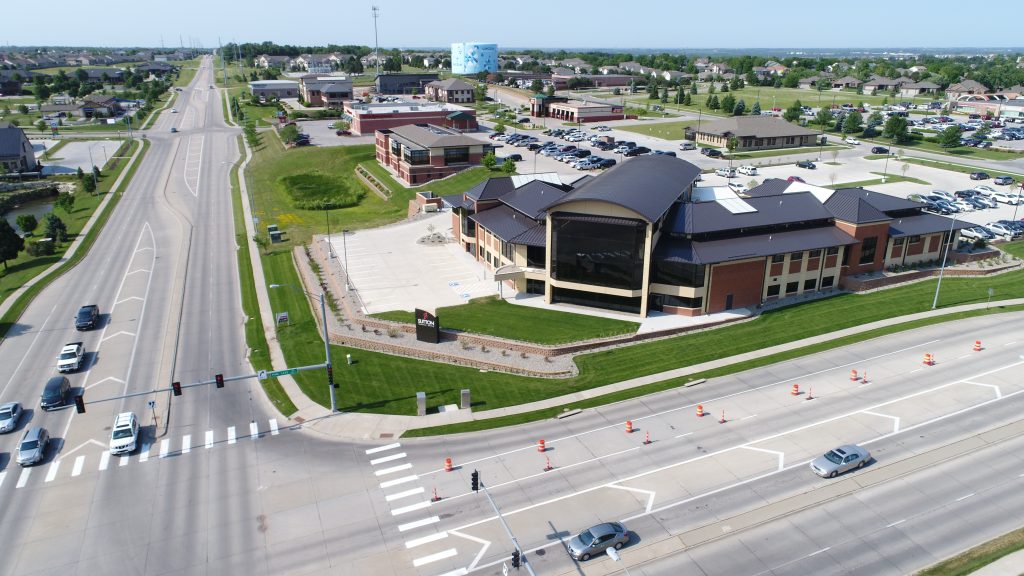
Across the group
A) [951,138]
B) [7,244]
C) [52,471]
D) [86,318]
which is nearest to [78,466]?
[52,471]

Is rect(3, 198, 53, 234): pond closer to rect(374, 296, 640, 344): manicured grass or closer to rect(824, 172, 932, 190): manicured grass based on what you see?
rect(374, 296, 640, 344): manicured grass

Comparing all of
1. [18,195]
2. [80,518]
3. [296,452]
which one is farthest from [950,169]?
[18,195]

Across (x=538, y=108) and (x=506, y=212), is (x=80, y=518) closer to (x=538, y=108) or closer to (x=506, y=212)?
(x=506, y=212)

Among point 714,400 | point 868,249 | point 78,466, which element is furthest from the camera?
point 868,249

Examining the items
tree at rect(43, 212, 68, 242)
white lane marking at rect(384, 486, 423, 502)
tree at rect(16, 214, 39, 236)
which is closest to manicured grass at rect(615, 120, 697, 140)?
tree at rect(43, 212, 68, 242)

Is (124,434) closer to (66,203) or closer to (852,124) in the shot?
(66,203)

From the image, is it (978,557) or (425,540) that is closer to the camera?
(978,557)
